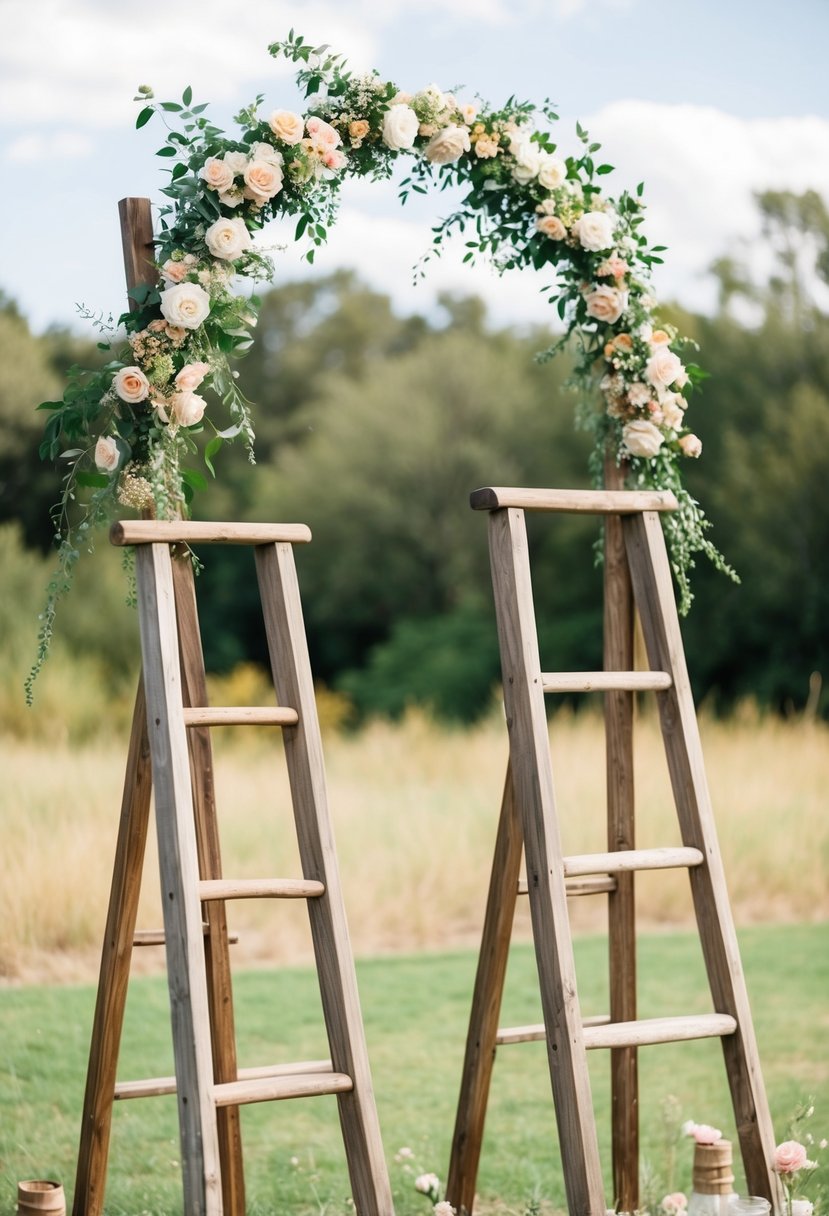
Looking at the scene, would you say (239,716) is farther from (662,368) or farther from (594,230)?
(594,230)

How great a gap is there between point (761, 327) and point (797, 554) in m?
2.34

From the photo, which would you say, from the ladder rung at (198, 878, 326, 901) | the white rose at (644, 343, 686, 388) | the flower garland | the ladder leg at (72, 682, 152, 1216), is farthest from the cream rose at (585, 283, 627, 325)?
the ladder rung at (198, 878, 326, 901)

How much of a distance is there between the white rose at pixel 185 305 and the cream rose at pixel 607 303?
0.99m

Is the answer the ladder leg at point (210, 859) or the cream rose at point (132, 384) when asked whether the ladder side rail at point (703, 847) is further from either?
the cream rose at point (132, 384)

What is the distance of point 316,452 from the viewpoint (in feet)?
51.2

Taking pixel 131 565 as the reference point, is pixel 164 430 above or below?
above

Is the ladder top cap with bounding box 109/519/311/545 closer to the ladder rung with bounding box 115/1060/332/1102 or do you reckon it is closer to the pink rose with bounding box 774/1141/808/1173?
the ladder rung with bounding box 115/1060/332/1102

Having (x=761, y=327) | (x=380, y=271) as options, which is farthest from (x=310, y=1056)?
(x=380, y=271)

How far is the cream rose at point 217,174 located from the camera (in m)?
2.88

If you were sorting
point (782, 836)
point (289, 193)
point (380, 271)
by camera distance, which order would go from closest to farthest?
point (289, 193)
point (782, 836)
point (380, 271)

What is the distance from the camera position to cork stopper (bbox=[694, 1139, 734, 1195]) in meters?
2.76

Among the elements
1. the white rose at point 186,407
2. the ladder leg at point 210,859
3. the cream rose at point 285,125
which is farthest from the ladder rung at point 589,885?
the cream rose at point 285,125

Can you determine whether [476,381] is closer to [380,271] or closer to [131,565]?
[380,271]

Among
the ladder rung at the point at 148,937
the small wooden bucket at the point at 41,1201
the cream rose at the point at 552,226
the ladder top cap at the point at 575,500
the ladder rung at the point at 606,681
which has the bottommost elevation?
the small wooden bucket at the point at 41,1201
